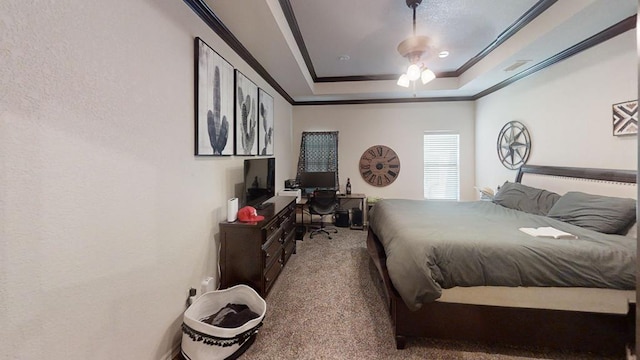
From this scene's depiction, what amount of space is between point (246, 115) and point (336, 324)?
2333 millimetres

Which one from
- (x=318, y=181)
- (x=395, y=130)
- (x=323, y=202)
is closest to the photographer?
(x=323, y=202)

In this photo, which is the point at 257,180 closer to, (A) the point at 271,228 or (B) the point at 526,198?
(A) the point at 271,228

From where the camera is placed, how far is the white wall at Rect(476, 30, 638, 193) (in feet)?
7.28

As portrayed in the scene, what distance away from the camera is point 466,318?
1737mm

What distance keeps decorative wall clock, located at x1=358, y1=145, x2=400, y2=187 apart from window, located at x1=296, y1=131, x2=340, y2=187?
2.03 feet

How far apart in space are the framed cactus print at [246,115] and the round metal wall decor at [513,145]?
12.5 feet

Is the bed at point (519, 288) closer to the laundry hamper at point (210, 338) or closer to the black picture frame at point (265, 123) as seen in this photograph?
the laundry hamper at point (210, 338)

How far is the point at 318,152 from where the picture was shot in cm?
525

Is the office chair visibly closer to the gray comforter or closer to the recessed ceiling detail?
the recessed ceiling detail

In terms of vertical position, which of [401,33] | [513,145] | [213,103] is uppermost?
[401,33]

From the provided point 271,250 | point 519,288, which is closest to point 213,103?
point 271,250

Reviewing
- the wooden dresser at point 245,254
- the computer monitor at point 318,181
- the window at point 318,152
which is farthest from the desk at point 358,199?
the wooden dresser at point 245,254

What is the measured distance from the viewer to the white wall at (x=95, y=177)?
895 mm

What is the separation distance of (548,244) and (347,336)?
1.63 meters
